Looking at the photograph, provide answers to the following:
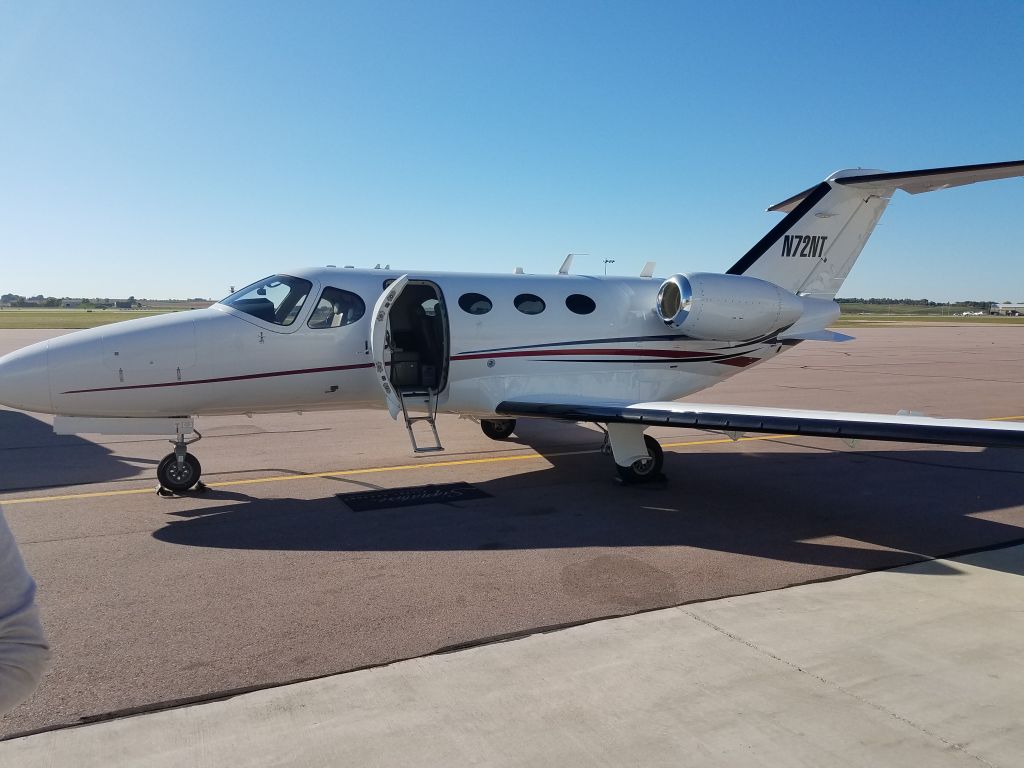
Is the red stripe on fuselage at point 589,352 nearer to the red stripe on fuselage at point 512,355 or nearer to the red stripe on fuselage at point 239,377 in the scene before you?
the red stripe on fuselage at point 512,355

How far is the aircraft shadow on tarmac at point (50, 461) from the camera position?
9117mm

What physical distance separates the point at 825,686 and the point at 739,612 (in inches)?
42.1

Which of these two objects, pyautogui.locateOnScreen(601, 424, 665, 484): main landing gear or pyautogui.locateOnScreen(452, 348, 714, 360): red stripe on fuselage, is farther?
pyautogui.locateOnScreen(452, 348, 714, 360): red stripe on fuselage

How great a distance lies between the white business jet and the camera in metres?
7.75

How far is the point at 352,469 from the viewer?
988 cm

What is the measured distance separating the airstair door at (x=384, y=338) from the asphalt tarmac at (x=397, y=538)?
113 centimetres

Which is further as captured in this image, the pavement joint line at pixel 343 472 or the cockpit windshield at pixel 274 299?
the cockpit windshield at pixel 274 299

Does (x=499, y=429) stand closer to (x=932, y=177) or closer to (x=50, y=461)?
(x=50, y=461)

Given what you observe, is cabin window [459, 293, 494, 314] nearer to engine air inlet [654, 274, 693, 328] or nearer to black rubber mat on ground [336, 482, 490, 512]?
black rubber mat on ground [336, 482, 490, 512]

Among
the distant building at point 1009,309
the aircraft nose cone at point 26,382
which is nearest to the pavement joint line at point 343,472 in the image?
the aircraft nose cone at point 26,382

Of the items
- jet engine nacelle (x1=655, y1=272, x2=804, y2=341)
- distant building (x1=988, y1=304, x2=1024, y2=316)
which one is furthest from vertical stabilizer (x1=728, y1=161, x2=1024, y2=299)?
distant building (x1=988, y1=304, x2=1024, y2=316)

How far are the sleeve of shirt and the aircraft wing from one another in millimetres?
6566

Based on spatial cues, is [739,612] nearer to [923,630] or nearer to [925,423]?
[923,630]

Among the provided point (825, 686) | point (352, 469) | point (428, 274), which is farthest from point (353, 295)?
point (825, 686)
